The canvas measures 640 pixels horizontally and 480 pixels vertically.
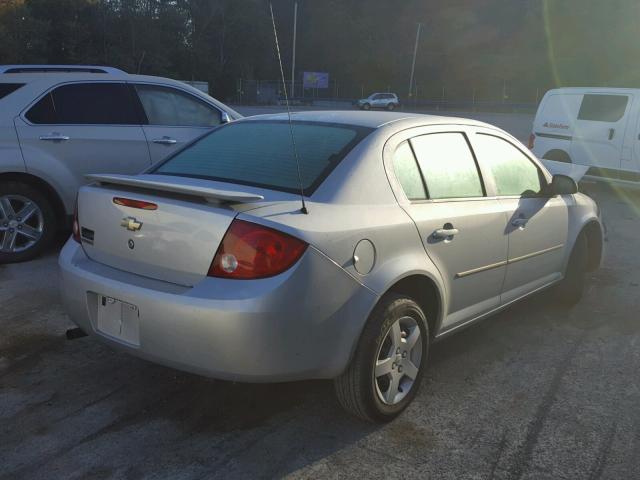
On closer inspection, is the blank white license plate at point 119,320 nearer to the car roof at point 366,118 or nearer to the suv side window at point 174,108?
the car roof at point 366,118

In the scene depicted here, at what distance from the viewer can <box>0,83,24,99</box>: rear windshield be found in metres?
5.52

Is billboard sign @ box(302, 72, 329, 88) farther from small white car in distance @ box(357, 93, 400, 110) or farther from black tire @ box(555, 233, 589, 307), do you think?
black tire @ box(555, 233, 589, 307)

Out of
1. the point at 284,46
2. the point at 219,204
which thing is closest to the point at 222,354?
the point at 219,204

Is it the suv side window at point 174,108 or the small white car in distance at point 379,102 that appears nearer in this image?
the suv side window at point 174,108

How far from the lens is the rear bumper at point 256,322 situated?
2490mm

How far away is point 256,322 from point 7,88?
437 centimetres

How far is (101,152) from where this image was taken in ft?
19.1

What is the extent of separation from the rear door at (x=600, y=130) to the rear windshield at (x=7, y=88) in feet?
29.7

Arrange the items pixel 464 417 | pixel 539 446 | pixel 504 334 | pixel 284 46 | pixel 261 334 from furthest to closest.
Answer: pixel 284 46 → pixel 504 334 → pixel 464 417 → pixel 539 446 → pixel 261 334

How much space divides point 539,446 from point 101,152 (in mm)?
4655

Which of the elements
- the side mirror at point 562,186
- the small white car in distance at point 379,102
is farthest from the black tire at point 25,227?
the small white car in distance at point 379,102

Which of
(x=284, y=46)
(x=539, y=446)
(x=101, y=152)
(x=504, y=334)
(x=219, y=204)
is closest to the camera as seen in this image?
(x=219, y=204)

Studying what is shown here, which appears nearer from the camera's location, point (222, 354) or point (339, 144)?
point (222, 354)

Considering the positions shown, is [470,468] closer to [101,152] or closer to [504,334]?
[504,334]
